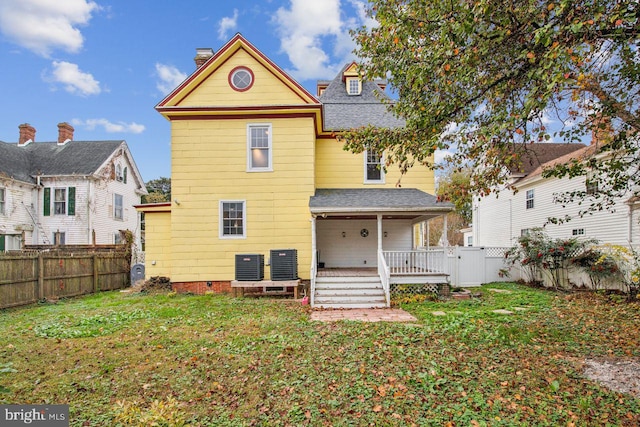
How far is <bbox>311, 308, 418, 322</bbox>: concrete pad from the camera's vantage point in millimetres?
8016

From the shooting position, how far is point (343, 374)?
4766 mm

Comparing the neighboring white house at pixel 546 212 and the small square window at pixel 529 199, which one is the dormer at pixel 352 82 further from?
the small square window at pixel 529 199

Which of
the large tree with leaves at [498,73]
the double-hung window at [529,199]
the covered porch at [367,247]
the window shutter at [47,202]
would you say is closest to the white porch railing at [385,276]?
the covered porch at [367,247]

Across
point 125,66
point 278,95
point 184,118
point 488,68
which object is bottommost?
point 488,68

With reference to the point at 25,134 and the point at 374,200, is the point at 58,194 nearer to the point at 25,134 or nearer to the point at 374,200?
the point at 25,134

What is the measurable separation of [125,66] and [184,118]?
27.2 feet

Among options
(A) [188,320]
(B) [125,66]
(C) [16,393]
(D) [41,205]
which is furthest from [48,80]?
(C) [16,393]

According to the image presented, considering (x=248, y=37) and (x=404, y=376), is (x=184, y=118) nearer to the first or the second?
(x=248, y=37)

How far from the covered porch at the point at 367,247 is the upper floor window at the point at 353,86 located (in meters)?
5.26

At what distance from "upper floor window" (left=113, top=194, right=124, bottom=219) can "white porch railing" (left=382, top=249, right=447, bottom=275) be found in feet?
61.3

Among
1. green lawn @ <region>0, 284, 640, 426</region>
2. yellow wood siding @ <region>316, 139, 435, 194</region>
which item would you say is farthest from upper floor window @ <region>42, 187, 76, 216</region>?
yellow wood siding @ <region>316, 139, 435, 194</region>

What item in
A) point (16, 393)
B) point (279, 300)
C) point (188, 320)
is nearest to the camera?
point (16, 393)

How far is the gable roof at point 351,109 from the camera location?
44.9 feet

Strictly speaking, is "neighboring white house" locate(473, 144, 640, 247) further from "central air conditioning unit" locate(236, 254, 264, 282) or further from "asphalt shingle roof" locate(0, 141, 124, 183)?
"asphalt shingle roof" locate(0, 141, 124, 183)
